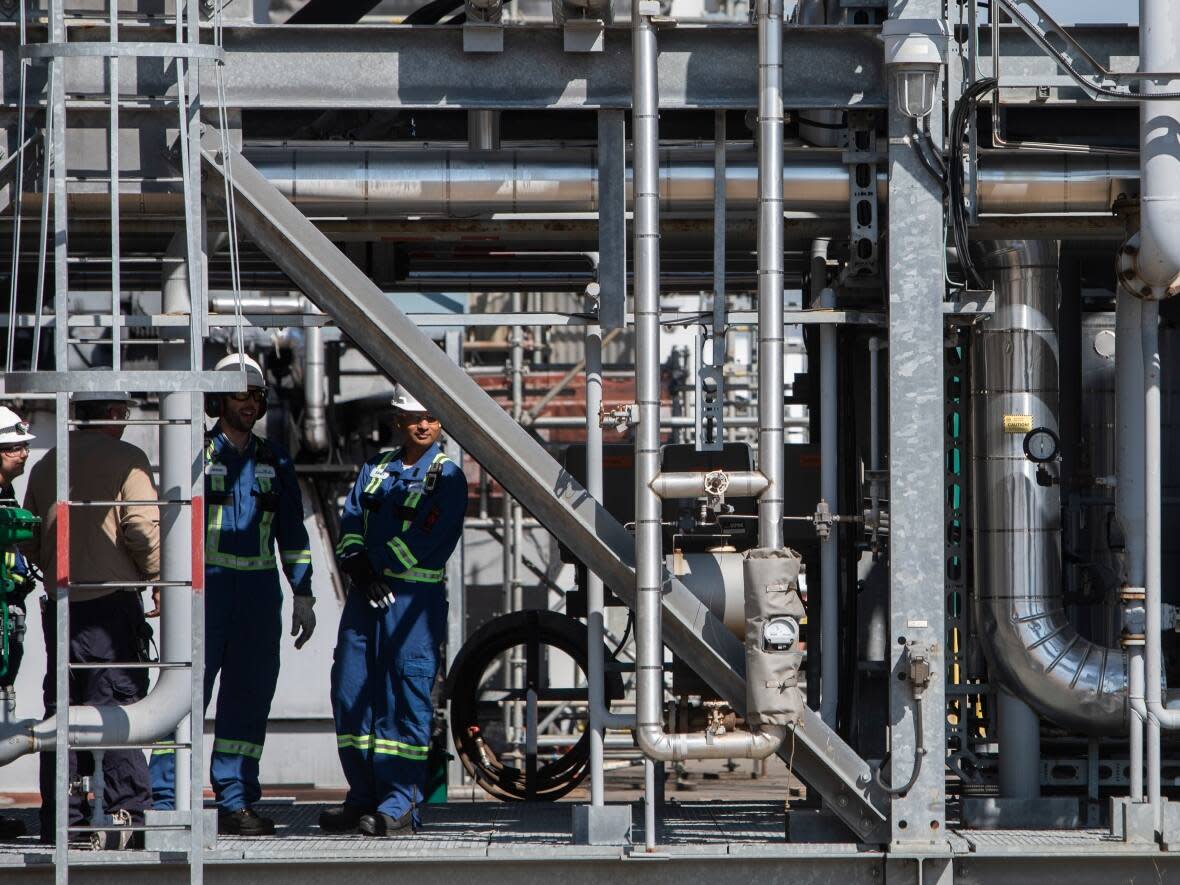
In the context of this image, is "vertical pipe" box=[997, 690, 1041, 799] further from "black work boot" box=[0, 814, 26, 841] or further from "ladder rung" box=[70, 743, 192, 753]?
"black work boot" box=[0, 814, 26, 841]

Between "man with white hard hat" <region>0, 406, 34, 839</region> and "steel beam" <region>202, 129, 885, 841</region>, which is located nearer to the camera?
"steel beam" <region>202, 129, 885, 841</region>

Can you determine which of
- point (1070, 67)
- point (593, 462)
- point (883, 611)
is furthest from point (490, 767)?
point (1070, 67)

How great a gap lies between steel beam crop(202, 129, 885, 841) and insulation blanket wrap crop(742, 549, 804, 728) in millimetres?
182

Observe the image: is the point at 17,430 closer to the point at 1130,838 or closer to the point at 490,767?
the point at 490,767

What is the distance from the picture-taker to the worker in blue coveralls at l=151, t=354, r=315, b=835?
7.38m

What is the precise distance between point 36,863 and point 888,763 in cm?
328

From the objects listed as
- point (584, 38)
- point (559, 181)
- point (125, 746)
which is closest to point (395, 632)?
point (125, 746)

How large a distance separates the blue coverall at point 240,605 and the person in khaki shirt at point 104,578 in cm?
30

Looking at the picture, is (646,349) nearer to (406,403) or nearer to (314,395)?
(406,403)

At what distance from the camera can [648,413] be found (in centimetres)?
645

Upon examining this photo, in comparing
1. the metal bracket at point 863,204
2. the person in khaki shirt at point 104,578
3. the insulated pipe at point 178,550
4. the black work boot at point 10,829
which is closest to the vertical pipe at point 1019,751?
the metal bracket at point 863,204

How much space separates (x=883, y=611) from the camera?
857cm

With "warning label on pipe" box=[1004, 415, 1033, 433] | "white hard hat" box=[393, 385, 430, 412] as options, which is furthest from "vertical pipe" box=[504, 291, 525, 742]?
"warning label on pipe" box=[1004, 415, 1033, 433]

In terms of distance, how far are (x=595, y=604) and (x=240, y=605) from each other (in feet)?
5.47
